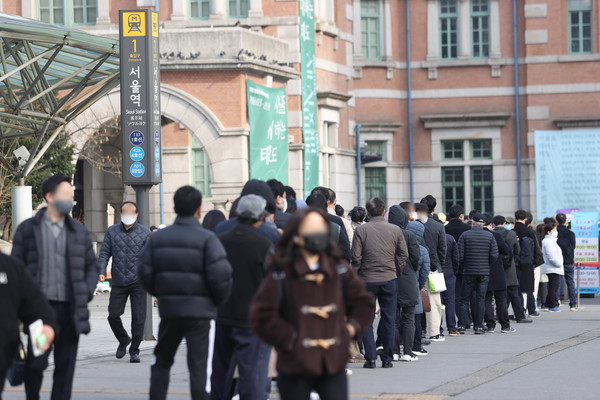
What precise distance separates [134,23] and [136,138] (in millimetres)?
1451

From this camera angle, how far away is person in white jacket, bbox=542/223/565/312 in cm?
2366

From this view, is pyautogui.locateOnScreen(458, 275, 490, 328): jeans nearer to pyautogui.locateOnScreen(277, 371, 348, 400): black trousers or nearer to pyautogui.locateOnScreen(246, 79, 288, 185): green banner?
pyautogui.locateOnScreen(246, 79, 288, 185): green banner

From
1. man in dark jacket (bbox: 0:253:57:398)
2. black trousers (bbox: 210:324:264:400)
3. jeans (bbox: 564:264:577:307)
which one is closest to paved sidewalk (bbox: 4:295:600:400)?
black trousers (bbox: 210:324:264:400)

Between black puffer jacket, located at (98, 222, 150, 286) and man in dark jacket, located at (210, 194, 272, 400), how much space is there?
15.0ft

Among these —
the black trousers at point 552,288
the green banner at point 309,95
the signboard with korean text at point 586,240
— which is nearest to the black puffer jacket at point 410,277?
the black trousers at point 552,288

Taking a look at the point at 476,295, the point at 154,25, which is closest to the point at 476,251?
the point at 476,295

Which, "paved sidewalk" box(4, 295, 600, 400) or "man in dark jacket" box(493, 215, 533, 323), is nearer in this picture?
"paved sidewalk" box(4, 295, 600, 400)

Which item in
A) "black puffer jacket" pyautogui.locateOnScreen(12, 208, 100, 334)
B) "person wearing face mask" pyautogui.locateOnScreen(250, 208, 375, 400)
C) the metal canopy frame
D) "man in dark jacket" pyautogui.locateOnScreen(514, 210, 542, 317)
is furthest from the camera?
"man in dark jacket" pyautogui.locateOnScreen(514, 210, 542, 317)

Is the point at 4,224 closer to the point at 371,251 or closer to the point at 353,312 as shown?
the point at 371,251

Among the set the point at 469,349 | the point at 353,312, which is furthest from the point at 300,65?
the point at 353,312

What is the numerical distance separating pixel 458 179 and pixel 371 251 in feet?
93.9

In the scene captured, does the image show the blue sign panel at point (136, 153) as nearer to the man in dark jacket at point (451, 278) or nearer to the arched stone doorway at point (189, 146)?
the man in dark jacket at point (451, 278)

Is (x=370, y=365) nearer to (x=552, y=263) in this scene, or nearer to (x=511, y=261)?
(x=511, y=261)

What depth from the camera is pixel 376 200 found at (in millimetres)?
14023
